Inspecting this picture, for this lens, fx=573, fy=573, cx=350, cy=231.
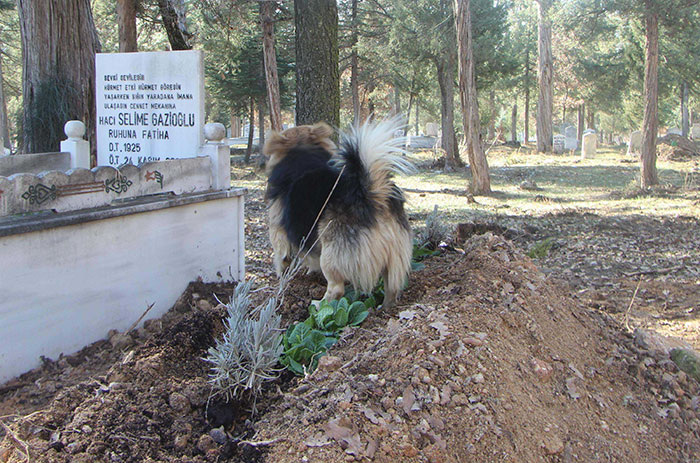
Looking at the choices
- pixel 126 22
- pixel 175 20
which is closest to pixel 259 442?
pixel 175 20

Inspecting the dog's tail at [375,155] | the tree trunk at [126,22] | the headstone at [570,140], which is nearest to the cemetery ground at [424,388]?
the dog's tail at [375,155]

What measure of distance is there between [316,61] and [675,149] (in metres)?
25.0

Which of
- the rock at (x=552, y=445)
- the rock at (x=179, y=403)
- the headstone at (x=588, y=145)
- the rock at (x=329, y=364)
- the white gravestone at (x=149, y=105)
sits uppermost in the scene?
the headstone at (x=588, y=145)

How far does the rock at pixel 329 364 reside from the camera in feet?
11.7

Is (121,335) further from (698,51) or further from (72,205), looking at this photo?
(698,51)

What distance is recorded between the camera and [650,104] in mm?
16781

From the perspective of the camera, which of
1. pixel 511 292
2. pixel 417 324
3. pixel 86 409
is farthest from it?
pixel 511 292

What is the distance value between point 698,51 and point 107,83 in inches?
1138

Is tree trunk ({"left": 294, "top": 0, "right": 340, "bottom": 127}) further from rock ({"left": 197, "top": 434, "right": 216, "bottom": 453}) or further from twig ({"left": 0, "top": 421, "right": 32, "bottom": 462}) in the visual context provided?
twig ({"left": 0, "top": 421, "right": 32, "bottom": 462})

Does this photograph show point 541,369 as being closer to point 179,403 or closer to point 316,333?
point 316,333

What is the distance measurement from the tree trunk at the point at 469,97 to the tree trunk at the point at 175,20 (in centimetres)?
740

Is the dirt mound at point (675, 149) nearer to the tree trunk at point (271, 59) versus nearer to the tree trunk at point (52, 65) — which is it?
the tree trunk at point (271, 59)

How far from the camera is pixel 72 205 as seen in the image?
5.14 meters

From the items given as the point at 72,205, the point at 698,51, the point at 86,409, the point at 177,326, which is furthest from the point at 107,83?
the point at 698,51
